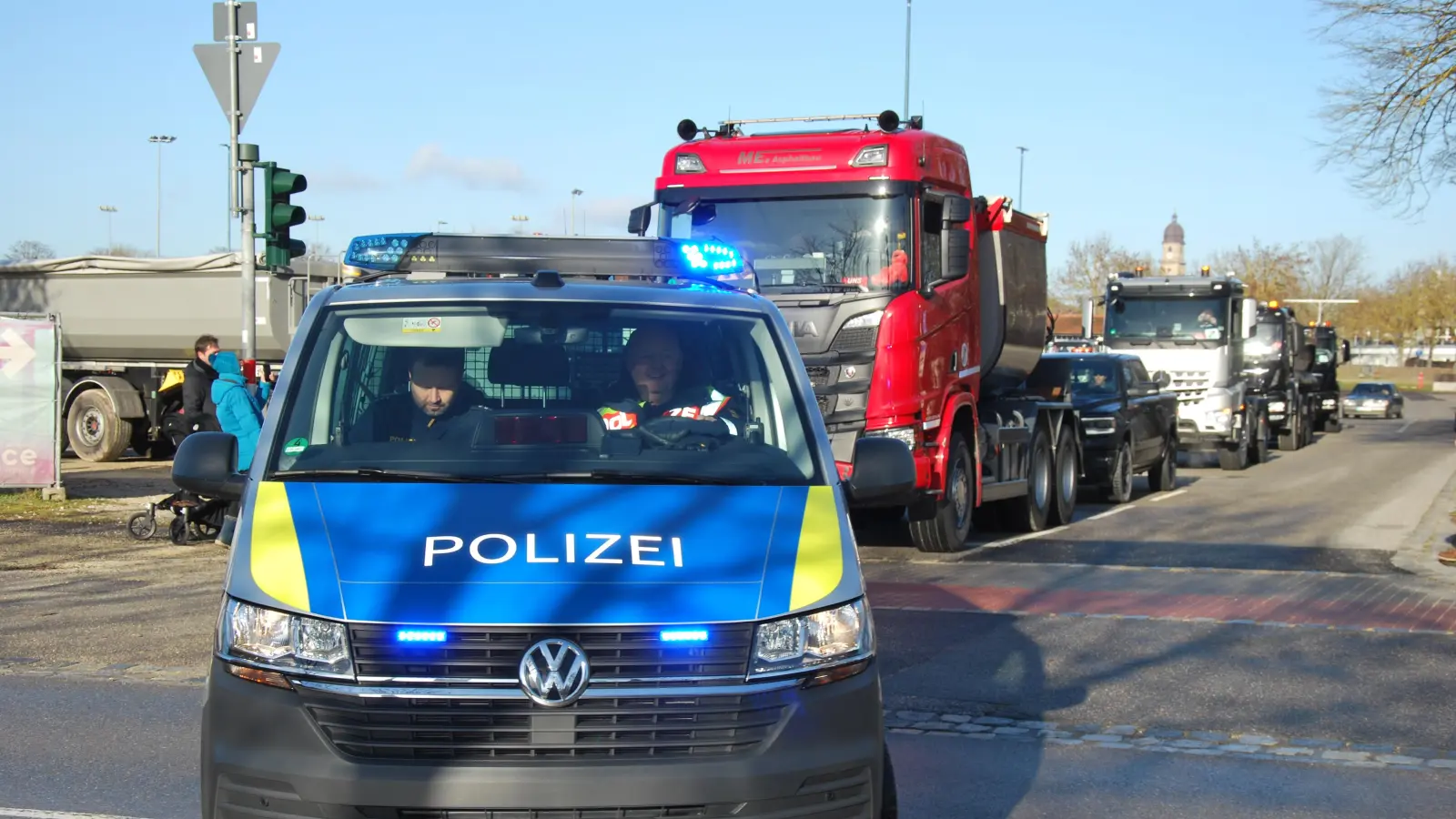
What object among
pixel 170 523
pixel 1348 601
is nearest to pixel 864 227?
pixel 1348 601

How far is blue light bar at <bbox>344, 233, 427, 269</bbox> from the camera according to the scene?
6301mm

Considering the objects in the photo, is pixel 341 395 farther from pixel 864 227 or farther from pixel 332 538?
pixel 864 227

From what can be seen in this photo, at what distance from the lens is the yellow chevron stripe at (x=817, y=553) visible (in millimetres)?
3936

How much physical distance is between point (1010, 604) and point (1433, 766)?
14.6 feet

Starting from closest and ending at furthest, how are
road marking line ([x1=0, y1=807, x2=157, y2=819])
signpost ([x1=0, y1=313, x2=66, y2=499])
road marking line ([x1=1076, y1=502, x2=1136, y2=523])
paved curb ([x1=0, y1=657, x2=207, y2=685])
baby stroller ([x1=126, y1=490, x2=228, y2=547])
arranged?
road marking line ([x1=0, y1=807, x2=157, y2=819]), paved curb ([x1=0, y1=657, x2=207, y2=685]), baby stroller ([x1=126, y1=490, x2=228, y2=547]), signpost ([x1=0, y1=313, x2=66, y2=499]), road marking line ([x1=1076, y1=502, x2=1136, y2=523])

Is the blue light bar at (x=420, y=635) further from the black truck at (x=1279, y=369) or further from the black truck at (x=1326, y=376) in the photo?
the black truck at (x=1326, y=376)

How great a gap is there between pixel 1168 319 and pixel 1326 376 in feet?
66.1

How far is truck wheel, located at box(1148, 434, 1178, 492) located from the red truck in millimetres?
8299

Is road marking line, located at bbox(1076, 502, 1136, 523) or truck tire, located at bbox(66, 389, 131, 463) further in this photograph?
truck tire, located at bbox(66, 389, 131, 463)

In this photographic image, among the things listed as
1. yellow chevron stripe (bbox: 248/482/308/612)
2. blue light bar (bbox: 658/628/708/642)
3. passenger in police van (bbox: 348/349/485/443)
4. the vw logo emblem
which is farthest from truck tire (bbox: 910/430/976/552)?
the vw logo emblem

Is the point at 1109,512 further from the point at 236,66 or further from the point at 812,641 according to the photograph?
the point at 812,641

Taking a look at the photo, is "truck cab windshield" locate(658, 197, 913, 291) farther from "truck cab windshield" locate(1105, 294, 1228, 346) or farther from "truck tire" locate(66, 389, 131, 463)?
"truck cab windshield" locate(1105, 294, 1228, 346)

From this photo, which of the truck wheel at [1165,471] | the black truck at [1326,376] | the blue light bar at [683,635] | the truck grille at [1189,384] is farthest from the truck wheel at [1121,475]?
the black truck at [1326,376]

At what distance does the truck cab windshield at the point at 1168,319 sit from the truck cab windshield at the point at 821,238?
52.2ft
